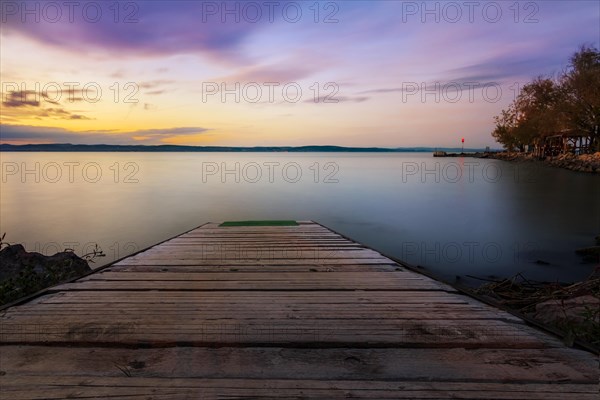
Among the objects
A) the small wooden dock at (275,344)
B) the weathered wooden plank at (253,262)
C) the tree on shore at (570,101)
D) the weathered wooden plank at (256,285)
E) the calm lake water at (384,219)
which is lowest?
the calm lake water at (384,219)

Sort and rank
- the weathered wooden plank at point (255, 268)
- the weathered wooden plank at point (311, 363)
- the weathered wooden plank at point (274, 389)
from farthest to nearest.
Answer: the weathered wooden plank at point (255, 268), the weathered wooden plank at point (311, 363), the weathered wooden plank at point (274, 389)

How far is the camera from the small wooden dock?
1808 millimetres

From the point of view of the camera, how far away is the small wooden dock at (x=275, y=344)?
5.93ft

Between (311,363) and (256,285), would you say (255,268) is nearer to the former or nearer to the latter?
(256,285)

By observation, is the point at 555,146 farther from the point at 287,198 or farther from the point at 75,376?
the point at 75,376

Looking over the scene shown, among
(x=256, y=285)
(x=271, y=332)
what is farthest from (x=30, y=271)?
(x=271, y=332)

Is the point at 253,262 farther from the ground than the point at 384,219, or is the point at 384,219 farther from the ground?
the point at 253,262

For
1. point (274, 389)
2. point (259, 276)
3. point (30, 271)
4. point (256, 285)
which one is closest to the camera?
point (274, 389)

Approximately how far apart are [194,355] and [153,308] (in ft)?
2.99

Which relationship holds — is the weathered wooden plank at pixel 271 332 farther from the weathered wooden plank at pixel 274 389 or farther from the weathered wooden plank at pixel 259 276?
the weathered wooden plank at pixel 259 276

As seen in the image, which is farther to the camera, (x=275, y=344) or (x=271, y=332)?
(x=271, y=332)

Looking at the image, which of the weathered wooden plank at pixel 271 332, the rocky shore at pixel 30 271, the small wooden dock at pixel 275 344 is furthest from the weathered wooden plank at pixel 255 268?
the weathered wooden plank at pixel 271 332

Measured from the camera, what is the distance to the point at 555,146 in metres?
63.4

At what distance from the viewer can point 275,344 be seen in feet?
7.48
